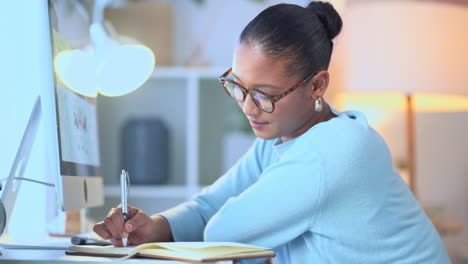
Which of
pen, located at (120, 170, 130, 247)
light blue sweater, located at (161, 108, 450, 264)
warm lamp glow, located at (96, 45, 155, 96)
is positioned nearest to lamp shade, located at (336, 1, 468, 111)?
warm lamp glow, located at (96, 45, 155, 96)

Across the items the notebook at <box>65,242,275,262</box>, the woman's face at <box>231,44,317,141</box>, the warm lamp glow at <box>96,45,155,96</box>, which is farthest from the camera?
the warm lamp glow at <box>96,45,155,96</box>

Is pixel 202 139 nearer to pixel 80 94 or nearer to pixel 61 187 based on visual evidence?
pixel 80 94

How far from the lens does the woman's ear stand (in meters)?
1.18

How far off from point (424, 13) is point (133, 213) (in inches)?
77.5

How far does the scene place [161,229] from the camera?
122 centimetres

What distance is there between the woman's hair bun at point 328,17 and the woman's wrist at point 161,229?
49cm

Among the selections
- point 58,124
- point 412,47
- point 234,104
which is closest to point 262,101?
point 58,124

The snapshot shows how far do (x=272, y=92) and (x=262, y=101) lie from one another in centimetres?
3

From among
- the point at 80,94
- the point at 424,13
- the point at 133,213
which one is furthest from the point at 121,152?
the point at 133,213

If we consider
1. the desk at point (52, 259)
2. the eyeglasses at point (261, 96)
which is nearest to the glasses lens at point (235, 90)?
the eyeglasses at point (261, 96)

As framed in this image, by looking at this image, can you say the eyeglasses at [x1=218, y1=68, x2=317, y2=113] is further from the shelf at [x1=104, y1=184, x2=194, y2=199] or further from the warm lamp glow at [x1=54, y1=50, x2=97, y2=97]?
the shelf at [x1=104, y1=184, x2=194, y2=199]

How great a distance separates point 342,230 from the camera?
1.07 m

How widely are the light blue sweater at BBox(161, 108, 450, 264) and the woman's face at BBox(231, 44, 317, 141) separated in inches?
3.8

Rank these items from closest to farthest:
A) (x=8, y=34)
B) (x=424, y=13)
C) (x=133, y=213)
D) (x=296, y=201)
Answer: (x=296, y=201), (x=133, y=213), (x=8, y=34), (x=424, y=13)
